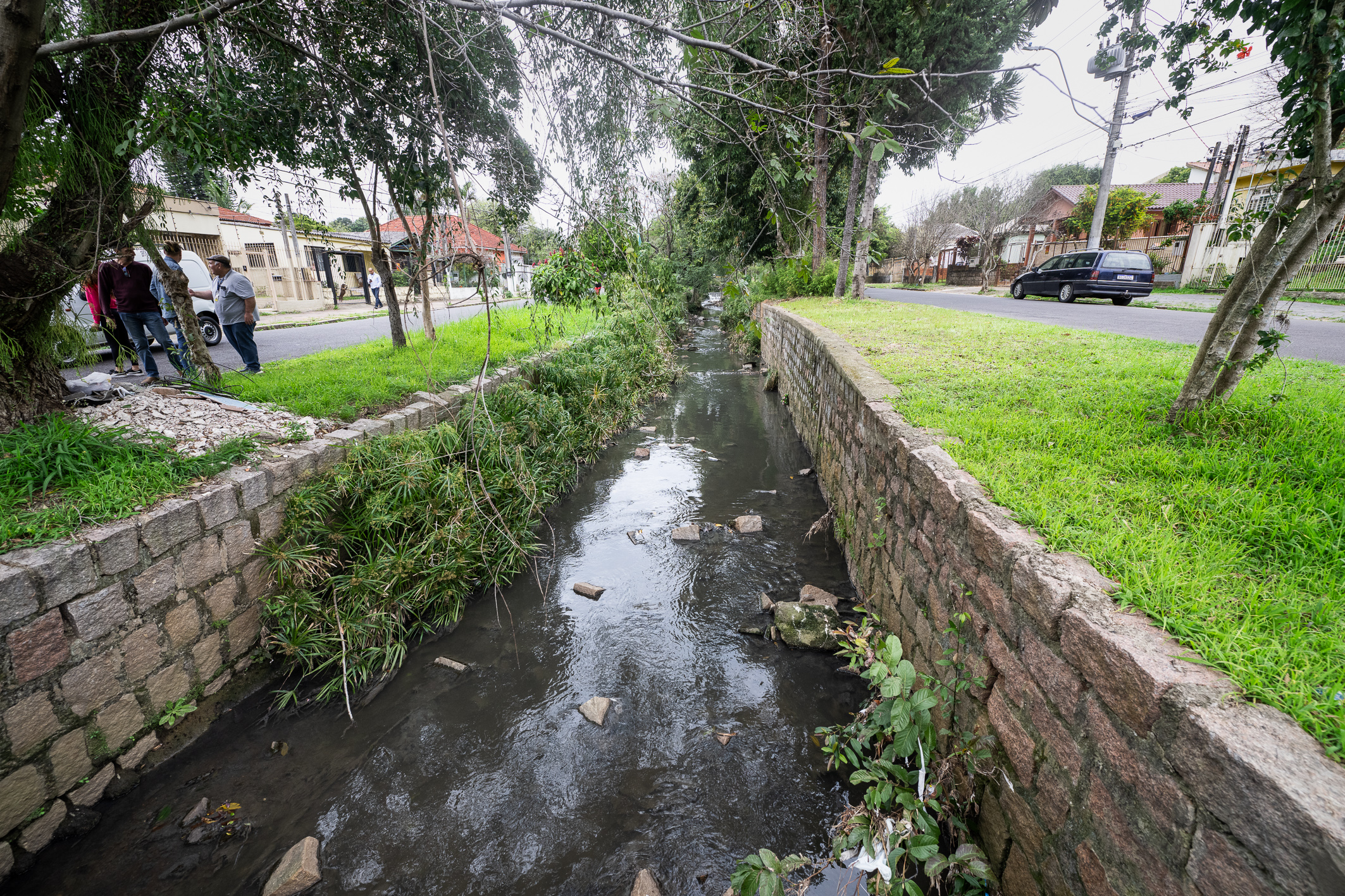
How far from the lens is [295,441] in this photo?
3875 millimetres

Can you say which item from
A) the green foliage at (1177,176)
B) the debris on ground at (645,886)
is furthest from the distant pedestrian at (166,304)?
the green foliage at (1177,176)

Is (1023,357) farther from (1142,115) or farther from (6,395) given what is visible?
(6,395)

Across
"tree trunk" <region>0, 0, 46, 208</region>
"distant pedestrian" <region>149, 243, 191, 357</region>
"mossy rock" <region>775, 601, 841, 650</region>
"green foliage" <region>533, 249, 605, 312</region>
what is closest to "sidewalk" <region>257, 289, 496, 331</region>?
"distant pedestrian" <region>149, 243, 191, 357</region>

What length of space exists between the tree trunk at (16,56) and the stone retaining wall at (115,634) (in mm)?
1904

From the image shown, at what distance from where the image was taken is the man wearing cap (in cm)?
669

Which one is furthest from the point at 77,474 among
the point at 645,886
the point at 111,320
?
the point at 111,320

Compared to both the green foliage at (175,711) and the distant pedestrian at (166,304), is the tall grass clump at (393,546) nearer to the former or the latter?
the green foliage at (175,711)

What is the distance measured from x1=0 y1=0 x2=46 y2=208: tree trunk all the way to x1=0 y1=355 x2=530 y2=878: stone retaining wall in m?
1.90

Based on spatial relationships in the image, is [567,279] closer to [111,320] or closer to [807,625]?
[807,625]

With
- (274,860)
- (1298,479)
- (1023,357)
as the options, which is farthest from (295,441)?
(1023,357)

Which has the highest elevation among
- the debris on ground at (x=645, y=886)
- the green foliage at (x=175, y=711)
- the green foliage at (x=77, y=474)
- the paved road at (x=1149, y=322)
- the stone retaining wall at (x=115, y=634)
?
the green foliage at (x=77, y=474)

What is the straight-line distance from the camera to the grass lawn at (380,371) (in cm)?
464

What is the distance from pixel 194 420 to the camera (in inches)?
Result: 148

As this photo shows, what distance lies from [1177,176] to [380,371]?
128 feet
